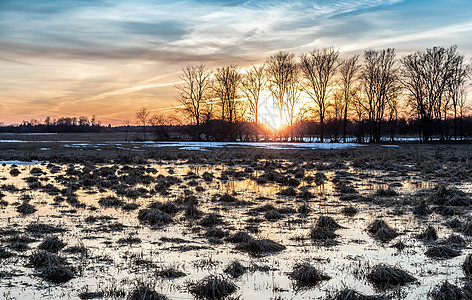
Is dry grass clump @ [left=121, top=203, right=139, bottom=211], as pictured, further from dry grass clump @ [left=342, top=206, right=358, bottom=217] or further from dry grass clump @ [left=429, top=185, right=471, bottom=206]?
dry grass clump @ [left=429, top=185, right=471, bottom=206]

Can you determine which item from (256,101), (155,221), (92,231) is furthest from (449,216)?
(256,101)

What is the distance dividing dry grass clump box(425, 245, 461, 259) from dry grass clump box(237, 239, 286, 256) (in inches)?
107

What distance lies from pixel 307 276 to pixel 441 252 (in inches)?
113

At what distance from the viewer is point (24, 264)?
6410 millimetres

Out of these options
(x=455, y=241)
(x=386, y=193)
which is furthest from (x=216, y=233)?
(x=386, y=193)

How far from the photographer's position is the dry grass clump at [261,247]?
7.23 meters

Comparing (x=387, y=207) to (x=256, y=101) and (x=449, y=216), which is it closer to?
(x=449, y=216)

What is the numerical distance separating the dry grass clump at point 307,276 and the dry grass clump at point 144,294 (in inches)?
81.6

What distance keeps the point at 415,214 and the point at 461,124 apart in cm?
5627

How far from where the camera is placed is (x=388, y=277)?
5.69 m

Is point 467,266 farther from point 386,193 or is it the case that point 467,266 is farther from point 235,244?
point 386,193

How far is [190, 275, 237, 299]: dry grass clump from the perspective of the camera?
5.28 metres

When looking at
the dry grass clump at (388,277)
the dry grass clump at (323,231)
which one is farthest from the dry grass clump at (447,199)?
the dry grass clump at (388,277)

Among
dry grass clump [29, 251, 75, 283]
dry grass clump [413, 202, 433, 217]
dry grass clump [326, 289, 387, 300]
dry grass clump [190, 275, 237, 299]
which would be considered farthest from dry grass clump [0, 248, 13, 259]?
dry grass clump [413, 202, 433, 217]
